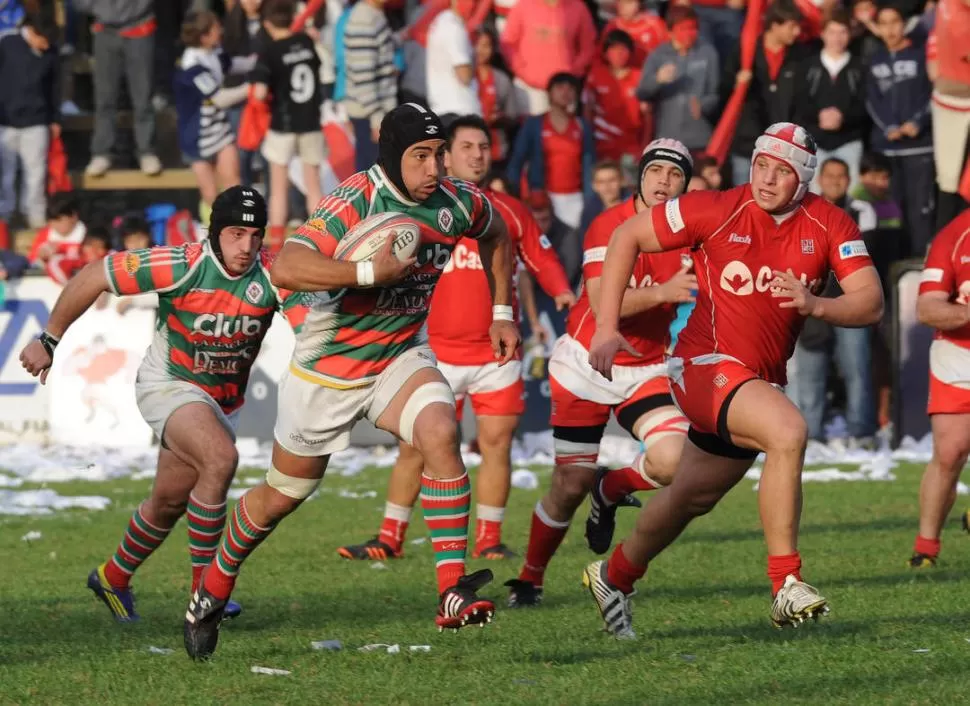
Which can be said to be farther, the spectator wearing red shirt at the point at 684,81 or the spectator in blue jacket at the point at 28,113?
the spectator in blue jacket at the point at 28,113

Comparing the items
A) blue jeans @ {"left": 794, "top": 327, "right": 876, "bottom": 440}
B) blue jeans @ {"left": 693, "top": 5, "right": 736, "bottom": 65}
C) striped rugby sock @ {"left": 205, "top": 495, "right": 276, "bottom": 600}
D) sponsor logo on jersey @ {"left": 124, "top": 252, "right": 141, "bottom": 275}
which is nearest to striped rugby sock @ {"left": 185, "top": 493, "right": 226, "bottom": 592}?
striped rugby sock @ {"left": 205, "top": 495, "right": 276, "bottom": 600}

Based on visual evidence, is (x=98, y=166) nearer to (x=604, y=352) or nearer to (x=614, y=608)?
(x=614, y=608)

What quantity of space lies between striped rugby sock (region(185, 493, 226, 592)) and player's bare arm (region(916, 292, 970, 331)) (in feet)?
14.1

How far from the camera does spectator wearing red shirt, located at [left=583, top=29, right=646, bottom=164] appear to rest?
19.0m

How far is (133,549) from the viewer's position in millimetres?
9594

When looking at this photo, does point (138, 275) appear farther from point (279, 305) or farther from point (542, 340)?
point (542, 340)

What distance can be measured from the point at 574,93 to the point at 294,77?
2.79 m

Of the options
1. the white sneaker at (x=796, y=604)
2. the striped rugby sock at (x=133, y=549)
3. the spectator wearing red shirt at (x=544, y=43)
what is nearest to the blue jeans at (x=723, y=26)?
the spectator wearing red shirt at (x=544, y=43)

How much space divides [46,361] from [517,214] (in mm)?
3843

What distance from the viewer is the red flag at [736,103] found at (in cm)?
1822

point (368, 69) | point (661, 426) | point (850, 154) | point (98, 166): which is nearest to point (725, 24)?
point (850, 154)

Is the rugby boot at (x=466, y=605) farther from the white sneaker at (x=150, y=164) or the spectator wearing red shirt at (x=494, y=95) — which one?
the white sneaker at (x=150, y=164)

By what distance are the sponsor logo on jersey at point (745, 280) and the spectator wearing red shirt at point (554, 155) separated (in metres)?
10.2

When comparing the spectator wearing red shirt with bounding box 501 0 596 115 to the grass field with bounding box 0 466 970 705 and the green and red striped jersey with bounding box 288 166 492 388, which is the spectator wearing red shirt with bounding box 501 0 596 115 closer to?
the grass field with bounding box 0 466 970 705
